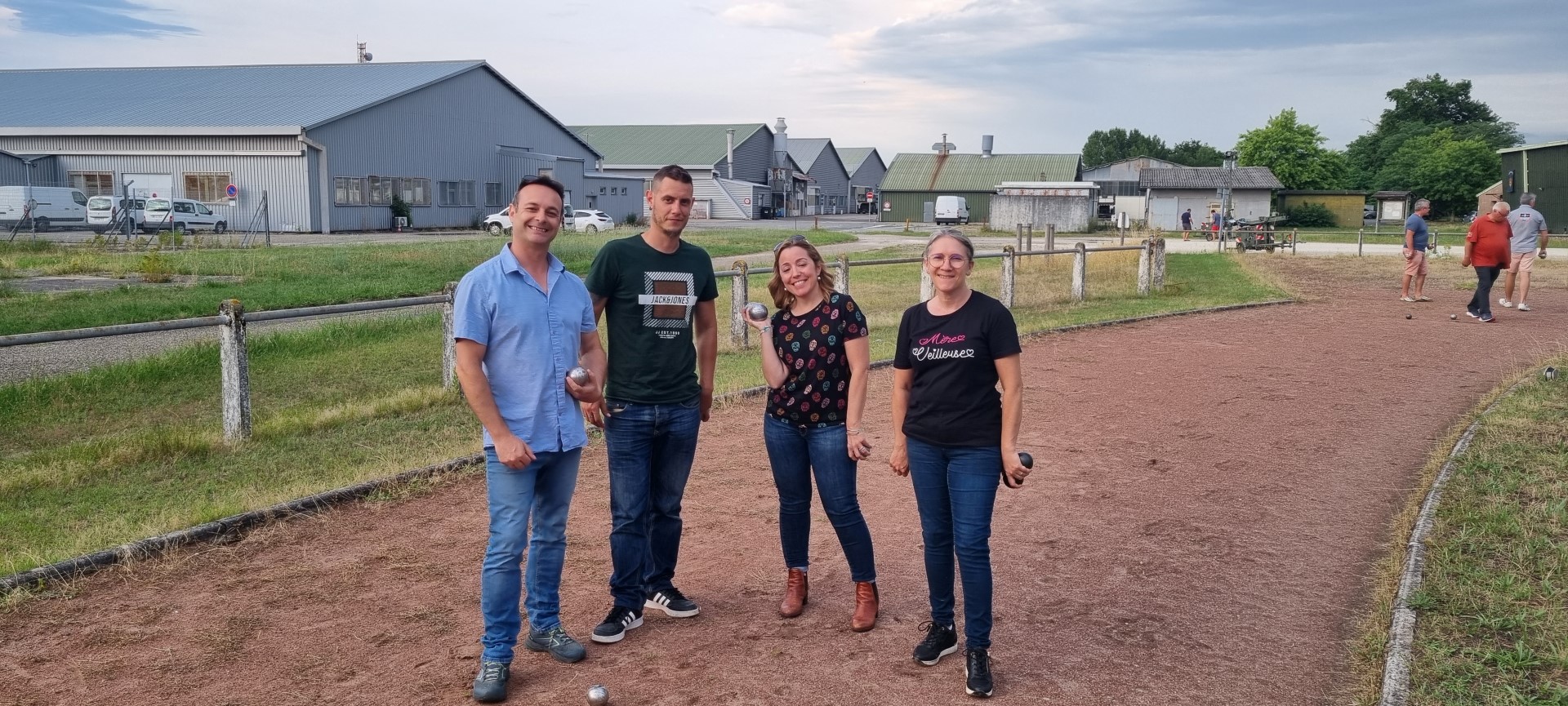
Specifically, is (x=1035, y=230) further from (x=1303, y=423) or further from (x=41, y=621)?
(x=41, y=621)

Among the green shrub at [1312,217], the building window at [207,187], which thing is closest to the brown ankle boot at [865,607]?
the building window at [207,187]

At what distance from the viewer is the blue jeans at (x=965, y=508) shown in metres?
4.32

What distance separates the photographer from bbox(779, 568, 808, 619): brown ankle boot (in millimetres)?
5047

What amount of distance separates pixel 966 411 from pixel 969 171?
80983 mm

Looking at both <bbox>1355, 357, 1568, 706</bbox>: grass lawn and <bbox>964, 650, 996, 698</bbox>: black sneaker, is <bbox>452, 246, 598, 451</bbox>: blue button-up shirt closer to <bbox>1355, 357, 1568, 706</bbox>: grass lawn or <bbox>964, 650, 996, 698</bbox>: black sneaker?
<bbox>964, 650, 996, 698</bbox>: black sneaker

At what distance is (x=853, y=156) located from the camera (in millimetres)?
109188

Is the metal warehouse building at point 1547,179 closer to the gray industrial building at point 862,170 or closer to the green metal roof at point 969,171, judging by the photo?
the green metal roof at point 969,171

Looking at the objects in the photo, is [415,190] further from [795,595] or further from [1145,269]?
[795,595]

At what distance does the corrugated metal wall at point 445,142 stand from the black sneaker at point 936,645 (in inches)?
1578

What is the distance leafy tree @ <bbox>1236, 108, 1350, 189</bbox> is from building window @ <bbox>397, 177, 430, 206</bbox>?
59.4m

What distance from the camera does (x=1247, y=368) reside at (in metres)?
12.4

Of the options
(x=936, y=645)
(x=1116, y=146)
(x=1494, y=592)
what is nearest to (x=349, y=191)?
(x=936, y=645)

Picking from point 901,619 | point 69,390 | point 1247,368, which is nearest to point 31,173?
point 69,390

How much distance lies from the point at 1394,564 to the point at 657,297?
12.6 ft
